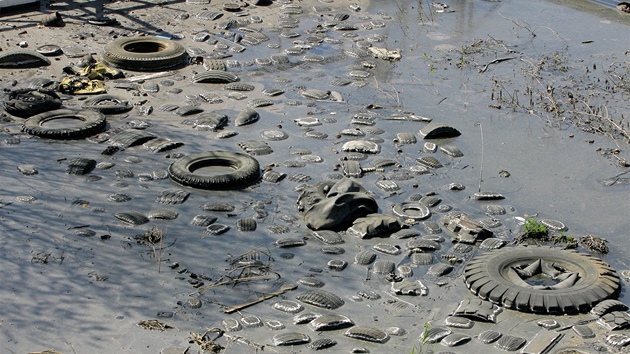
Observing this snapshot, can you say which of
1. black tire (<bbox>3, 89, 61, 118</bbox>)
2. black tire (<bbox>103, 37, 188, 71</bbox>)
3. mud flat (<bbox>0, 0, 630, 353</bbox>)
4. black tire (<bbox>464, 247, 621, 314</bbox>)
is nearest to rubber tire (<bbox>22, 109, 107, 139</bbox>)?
mud flat (<bbox>0, 0, 630, 353</bbox>)

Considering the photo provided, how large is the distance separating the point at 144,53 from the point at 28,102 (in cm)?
296

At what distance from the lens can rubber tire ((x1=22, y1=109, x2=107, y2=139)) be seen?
1283 cm

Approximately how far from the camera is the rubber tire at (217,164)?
11.5m

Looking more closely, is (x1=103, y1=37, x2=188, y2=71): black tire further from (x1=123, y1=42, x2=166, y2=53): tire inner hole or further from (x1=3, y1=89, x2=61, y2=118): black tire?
(x1=3, y1=89, x2=61, y2=118): black tire

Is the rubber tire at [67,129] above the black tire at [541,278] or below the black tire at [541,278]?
below

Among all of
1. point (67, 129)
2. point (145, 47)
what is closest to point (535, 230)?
point (67, 129)

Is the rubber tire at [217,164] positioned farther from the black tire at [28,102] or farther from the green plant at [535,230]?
the green plant at [535,230]

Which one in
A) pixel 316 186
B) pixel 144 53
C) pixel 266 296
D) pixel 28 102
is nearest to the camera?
pixel 266 296

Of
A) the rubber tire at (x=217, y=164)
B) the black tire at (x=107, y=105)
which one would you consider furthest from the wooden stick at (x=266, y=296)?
the black tire at (x=107, y=105)

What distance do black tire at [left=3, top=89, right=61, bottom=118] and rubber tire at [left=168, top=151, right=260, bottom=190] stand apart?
9.33 feet

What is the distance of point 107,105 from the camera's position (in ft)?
45.5

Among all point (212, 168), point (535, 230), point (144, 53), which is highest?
point (535, 230)

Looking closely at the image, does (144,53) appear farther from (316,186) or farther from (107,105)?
(316,186)

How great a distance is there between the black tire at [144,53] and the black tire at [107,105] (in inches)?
55.1
